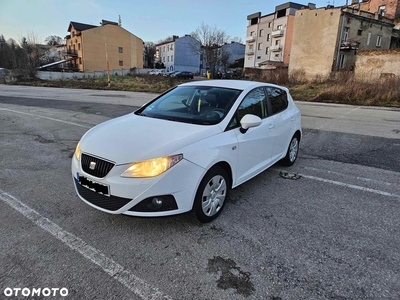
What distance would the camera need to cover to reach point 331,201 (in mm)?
3760

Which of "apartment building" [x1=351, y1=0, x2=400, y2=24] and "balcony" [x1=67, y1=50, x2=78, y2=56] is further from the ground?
"apartment building" [x1=351, y1=0, x2=400, y2=24]

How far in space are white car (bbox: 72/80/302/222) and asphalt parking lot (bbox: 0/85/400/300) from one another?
0.34 meters

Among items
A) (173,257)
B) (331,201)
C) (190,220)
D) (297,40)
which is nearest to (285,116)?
(331,201)

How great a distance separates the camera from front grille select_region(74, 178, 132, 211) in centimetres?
268

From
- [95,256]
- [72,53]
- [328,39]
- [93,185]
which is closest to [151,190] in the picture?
[93,185]

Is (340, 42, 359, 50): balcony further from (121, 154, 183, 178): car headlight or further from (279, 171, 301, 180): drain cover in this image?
(121, 154, 183, 178): car headlight

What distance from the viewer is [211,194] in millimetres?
3068

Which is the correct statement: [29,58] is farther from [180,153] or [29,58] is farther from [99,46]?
[180,153]

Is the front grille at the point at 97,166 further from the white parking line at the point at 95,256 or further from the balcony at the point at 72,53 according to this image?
the balcony at the point at 72,53

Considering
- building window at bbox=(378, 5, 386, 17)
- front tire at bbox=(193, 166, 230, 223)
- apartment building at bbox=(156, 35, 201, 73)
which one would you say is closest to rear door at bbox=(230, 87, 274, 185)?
front tire at bbox=(193, 166, 230, 223)

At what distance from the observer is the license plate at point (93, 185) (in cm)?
271

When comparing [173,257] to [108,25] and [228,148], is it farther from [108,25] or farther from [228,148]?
[108,25]

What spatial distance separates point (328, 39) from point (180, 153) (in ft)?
129

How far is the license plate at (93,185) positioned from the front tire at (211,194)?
92cm
